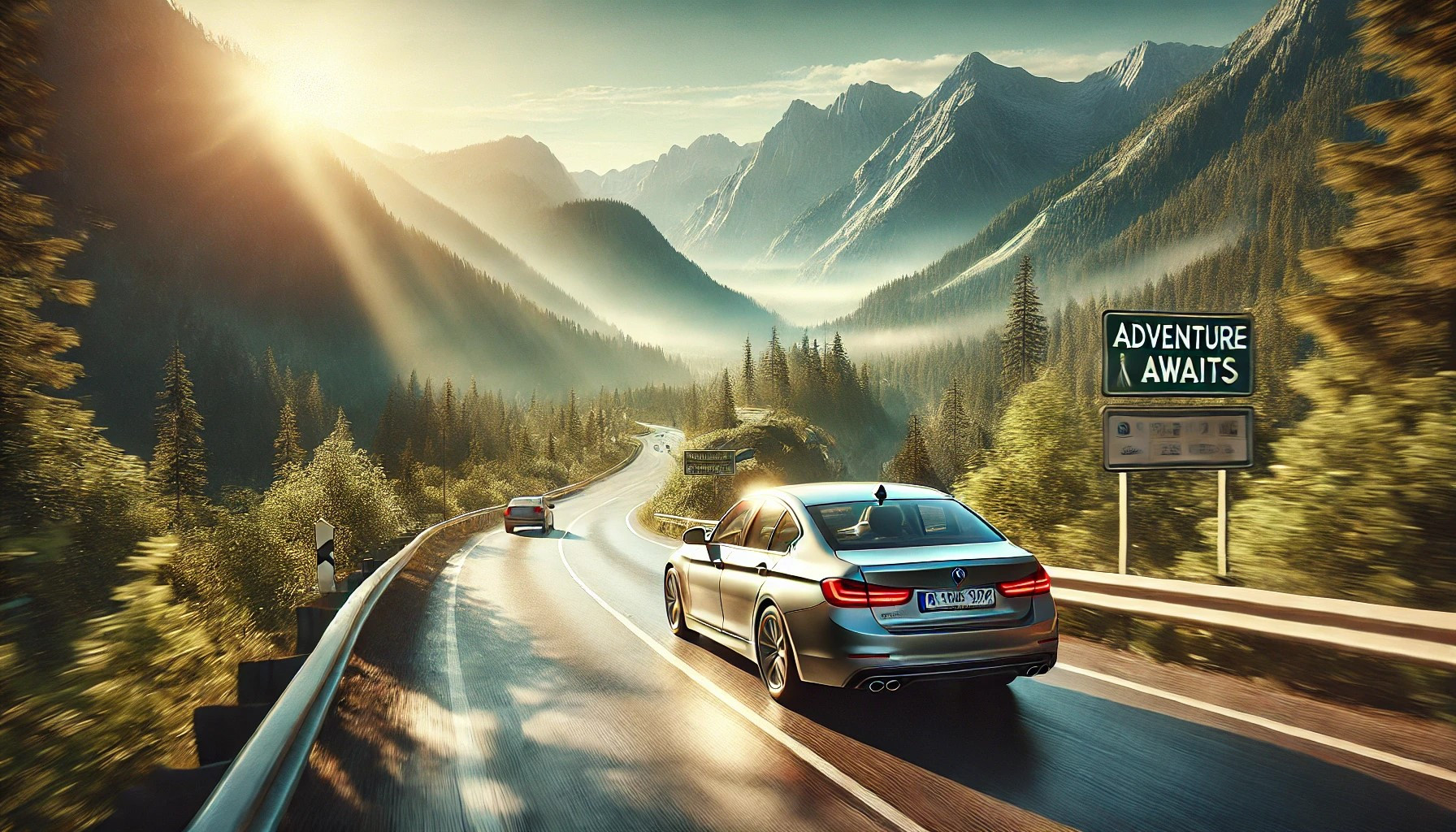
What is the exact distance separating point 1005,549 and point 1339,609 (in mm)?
2397

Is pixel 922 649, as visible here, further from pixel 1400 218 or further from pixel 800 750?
pixel 1400 218

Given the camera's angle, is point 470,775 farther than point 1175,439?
No

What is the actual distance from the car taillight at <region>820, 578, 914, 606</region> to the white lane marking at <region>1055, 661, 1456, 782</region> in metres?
2.37

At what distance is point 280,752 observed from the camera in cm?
466

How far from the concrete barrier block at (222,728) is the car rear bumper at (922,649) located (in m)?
3.56

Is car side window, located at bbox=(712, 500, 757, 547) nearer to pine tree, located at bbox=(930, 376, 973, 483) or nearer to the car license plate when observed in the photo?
the car license plate

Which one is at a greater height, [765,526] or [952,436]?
[765,526]

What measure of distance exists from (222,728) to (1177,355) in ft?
41.7

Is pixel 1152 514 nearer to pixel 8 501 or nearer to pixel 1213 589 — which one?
pixel 1213 589

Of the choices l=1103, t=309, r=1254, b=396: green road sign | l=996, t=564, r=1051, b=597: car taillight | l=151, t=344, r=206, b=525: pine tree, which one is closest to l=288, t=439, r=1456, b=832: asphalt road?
l=996, t=564, r=1051, b=597: car taillight

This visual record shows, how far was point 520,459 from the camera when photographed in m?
128

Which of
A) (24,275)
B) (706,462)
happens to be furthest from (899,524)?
(706,462)

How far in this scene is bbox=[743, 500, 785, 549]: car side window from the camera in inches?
300

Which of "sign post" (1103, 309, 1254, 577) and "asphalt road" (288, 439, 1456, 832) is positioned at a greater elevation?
"sign post" (1103, 309, 1254, 577)
